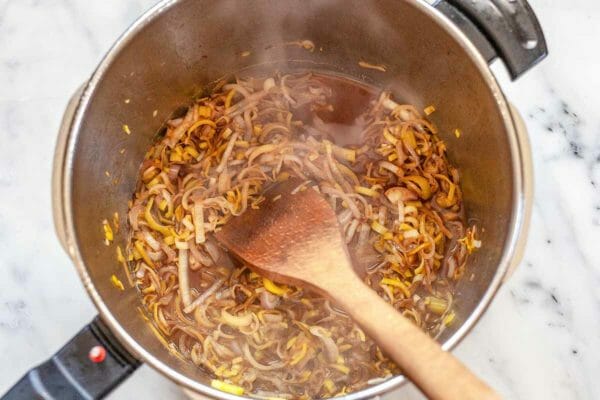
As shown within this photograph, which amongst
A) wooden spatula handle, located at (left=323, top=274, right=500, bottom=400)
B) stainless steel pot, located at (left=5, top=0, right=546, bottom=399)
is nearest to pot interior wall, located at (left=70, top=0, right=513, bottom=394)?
stainless steel pot, located at (left=5, top=0, right=546, bottom=399)

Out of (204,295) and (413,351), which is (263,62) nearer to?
(204,295)

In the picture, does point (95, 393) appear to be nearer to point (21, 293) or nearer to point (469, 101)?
point (21, 293)

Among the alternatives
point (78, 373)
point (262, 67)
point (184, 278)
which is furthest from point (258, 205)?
point (78, 373)

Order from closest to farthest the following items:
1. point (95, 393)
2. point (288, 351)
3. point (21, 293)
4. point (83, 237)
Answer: point (95, 393), point (83, 237), point (288, 351), point (21, 293)

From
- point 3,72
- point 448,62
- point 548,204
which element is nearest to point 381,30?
point 448,62

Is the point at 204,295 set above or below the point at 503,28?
below

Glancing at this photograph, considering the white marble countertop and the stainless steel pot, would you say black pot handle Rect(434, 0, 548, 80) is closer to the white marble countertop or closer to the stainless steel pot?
the stainless steel pot
